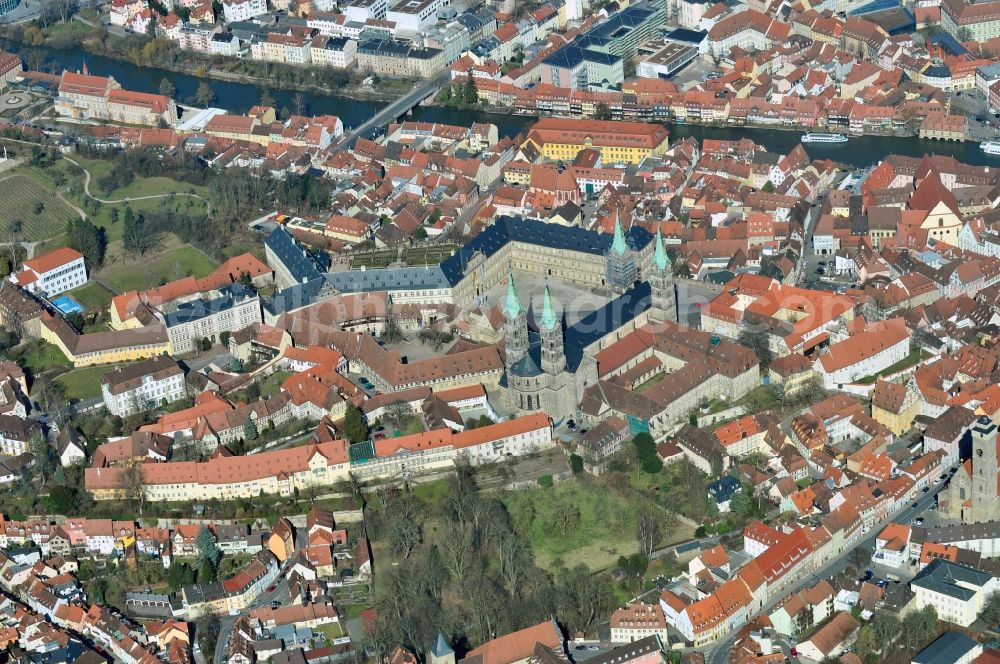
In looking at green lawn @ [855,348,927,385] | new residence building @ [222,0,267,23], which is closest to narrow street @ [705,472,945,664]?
green lawn @ [855,348,927,385]

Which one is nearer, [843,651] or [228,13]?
[843,651]

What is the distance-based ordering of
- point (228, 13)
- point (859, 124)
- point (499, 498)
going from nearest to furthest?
point (499, 498)
point (859, 124)
point (228, 13)

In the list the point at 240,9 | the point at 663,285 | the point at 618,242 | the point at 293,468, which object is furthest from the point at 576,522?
the point at 240,9

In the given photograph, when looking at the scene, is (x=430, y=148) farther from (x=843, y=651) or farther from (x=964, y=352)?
(x=843, y=651)

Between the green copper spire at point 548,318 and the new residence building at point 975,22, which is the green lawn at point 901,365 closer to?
the green copper spire at point 548,318

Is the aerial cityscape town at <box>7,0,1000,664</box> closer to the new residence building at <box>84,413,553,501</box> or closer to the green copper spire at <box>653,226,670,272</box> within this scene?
the new residence building at <box>84,413,553,501</box>

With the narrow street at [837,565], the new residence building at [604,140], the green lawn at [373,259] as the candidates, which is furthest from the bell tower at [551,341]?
the new residence building at [604,140]

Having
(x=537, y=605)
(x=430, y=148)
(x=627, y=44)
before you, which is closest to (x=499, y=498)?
(x=537, y=605)
